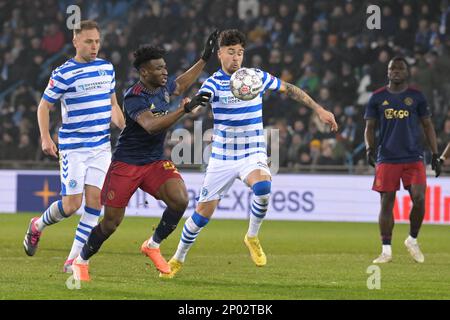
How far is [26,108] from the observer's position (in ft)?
76.6

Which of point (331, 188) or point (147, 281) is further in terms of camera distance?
point (331, 188)

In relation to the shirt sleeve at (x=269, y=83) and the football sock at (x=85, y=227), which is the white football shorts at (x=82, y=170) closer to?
the football sock at (x=85, y=227)

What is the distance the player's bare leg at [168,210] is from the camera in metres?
9.99

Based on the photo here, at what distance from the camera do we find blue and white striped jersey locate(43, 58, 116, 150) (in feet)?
35.2

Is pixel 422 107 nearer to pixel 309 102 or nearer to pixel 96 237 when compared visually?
pixel 309 102

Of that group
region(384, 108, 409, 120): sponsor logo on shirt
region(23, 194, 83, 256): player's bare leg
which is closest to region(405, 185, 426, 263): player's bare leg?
region(384, 108, 409, 120): sponsor logo on shirt

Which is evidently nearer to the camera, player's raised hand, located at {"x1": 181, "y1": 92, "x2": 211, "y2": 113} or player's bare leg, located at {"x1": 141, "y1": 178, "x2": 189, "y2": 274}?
player's raised hand, located at {"x1": 181, "y1": 92, "x2": 211, "y2": 113}

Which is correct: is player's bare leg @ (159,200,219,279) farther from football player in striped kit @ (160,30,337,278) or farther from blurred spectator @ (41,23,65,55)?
blurred spectator @ (41,23,65,55)

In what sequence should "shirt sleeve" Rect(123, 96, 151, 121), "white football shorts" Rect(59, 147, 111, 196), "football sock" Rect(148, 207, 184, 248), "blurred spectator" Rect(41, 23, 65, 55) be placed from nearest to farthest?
"shirt sleeve" Rect(123, 96, 151, 121) → "football sock" Rect(148, 207, 184, 248) → "white football shorts" Rect(59, 147, 111, 196) → "blurred spectator" Rect(41, 23, 65, 55)

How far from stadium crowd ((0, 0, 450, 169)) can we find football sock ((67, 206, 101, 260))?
32.8 ft

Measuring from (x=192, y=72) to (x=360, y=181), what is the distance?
9722mm

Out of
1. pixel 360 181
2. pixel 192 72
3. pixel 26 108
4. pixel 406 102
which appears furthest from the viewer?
pixel 26 108
